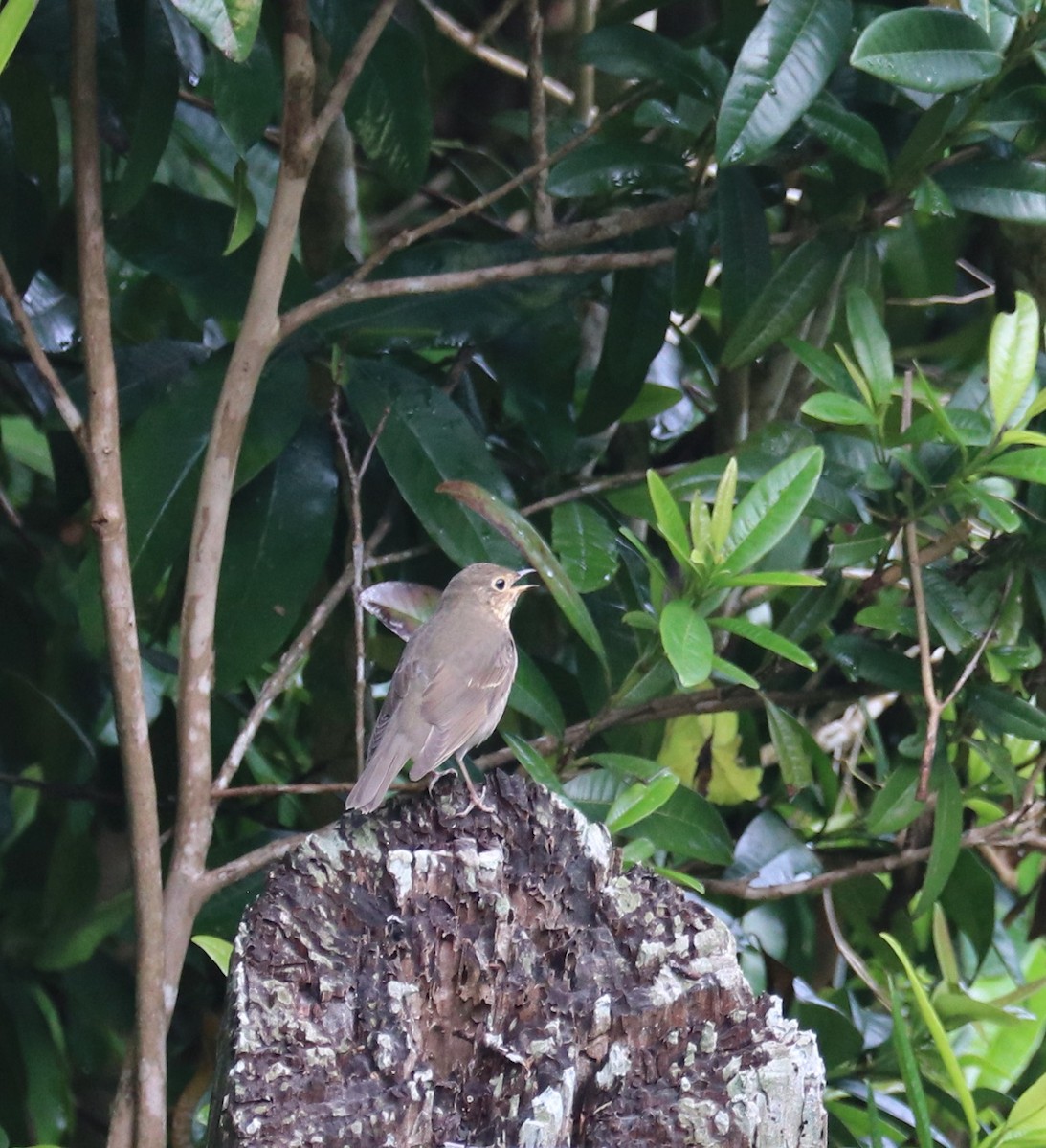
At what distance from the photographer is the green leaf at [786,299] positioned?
8.30ft

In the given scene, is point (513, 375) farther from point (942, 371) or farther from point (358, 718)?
point (942, 371)

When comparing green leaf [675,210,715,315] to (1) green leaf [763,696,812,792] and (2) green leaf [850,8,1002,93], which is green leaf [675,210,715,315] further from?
(1) green leaf [763,696,812,792]

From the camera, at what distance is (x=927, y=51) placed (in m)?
Result: 2.08

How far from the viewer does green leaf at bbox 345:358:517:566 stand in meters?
2.48

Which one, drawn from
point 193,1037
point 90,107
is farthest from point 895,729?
point 90,107

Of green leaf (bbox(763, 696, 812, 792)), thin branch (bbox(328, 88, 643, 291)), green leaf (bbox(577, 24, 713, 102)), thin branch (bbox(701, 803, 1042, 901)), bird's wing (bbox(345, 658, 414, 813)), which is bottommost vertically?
thin branch (bbox(701, 803, 1042, 901))

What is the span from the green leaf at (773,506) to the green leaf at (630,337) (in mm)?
655

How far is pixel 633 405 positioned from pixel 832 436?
48 cm

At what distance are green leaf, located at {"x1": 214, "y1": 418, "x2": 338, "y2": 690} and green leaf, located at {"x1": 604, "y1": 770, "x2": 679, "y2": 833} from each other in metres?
0.73

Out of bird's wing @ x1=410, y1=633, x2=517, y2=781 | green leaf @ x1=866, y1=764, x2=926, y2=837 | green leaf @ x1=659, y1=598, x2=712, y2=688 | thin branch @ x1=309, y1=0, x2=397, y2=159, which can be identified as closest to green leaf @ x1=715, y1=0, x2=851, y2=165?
thin branch @ x1=309, y1=0, x2=397, y2=159

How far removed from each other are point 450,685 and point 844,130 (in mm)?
1165

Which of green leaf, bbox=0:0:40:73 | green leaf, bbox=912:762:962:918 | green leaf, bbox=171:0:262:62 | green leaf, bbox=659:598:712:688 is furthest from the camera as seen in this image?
green leaf, bbox=912:762:962:918

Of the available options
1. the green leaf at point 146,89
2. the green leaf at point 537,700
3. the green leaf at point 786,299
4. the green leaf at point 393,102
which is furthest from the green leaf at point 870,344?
the green leaf at point 146,89

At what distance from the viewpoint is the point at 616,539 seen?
2648mm
